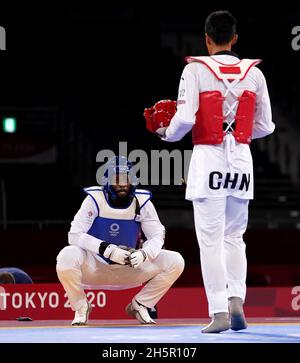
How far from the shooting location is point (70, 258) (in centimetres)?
653

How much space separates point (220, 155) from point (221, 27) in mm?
681

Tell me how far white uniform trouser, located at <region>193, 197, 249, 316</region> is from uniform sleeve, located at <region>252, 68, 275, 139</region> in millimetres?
442

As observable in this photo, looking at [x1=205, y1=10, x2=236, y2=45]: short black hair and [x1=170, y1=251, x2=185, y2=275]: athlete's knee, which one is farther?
[x1=170, y1=251, x2=185, y2=275]: athlete's knee

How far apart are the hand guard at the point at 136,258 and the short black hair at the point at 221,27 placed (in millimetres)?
1766

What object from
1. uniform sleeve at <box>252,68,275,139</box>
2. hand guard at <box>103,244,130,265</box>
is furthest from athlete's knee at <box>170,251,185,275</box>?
uniform sleeve at <box>252,68,275,139</box>

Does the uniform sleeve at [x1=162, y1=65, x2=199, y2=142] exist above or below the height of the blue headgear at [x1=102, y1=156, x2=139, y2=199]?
above

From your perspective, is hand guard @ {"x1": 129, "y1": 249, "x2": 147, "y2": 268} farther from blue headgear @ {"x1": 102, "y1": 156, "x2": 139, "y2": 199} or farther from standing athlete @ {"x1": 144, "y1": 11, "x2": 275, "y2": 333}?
standing athlete @ {"x1": 144, "y1": 11, "x2": 275, "y2": 333}

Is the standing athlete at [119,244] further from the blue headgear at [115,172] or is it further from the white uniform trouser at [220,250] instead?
the white uniform trouser at [220,250]

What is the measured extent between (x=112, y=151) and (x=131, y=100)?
1.33 m

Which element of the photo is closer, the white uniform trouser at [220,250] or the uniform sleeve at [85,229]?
the white uniform trouser at [220,250]

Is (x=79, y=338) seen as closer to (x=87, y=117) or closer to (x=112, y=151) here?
(x=112, y=151)

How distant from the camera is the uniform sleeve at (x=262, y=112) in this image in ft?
17.4

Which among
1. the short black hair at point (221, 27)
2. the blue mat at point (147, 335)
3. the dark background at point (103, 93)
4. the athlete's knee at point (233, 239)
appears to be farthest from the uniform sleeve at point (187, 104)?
the dark background at point (103, 93)

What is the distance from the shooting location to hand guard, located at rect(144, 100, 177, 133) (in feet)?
18.0
